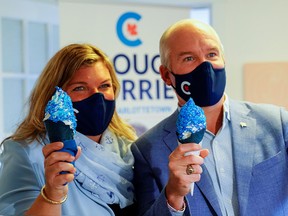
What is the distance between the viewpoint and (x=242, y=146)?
4.99ft

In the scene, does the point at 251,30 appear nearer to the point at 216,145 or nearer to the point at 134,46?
the point at 134,46

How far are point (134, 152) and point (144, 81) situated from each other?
1.65 m

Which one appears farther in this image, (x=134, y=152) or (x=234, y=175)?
(x=134, y=152)

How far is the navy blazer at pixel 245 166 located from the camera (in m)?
1.46

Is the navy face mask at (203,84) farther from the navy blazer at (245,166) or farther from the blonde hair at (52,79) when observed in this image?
the blonde hair at (52,79)

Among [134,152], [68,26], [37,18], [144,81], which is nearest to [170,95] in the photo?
[144,81]

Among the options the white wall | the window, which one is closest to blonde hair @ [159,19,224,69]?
the window

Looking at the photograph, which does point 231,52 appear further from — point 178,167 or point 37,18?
point 178,167

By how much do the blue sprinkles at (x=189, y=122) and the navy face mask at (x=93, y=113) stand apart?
0.32 meters

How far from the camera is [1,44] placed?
307 centimetres

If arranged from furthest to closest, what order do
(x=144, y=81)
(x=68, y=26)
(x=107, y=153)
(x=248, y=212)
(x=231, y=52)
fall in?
(x=231, y=52)
(x=144, y=81)
(x=68, y=26)
(x=107, y=153)
(x=248, y=212)

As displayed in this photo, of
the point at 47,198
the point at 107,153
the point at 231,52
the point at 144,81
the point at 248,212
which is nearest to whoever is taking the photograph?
the point at 47,198

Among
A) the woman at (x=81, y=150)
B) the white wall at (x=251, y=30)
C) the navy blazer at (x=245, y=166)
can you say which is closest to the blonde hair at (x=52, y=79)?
the woman at (x=81, y=150)

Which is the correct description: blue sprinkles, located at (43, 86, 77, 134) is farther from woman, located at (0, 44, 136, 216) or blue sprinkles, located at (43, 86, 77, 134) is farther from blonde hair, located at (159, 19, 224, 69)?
blonde hair, located at (159, 19, 224, 69)
